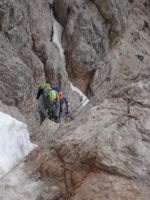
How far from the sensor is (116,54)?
33531mm

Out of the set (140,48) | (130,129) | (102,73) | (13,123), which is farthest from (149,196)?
(140,48)

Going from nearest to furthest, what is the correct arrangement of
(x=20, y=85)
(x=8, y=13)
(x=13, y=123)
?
(x=13, y=123) → (x=20, y=85) → (x=8, y=13)

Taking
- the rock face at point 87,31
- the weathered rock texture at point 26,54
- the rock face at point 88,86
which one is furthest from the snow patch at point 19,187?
the rock face at point 87,31

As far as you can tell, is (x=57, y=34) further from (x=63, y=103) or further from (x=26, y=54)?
(x=63, y=103)

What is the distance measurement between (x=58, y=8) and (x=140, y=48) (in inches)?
399

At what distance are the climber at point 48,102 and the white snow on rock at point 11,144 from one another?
5.18 m

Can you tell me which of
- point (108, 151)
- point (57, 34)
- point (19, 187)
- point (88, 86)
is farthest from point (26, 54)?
point (108, 151)

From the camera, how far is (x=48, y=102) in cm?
1288

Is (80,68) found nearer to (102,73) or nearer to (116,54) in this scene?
(102,73)

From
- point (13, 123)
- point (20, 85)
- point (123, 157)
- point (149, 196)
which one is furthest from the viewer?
point (20, 85)

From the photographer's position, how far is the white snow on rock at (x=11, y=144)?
6.36 meters

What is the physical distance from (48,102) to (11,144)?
6.16 m

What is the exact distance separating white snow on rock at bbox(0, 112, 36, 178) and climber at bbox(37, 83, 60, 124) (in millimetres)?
5183

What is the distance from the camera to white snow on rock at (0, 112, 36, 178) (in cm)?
636
